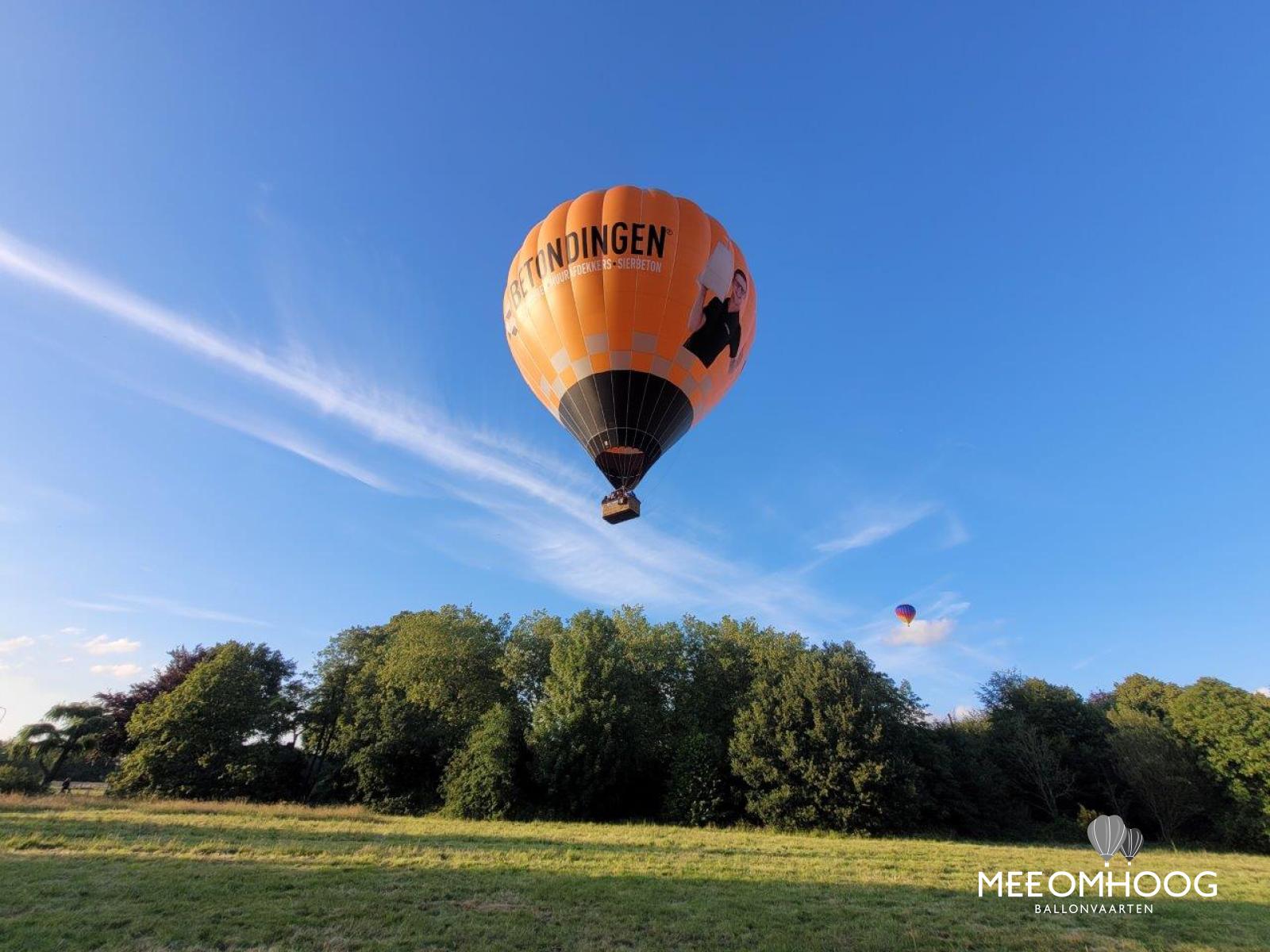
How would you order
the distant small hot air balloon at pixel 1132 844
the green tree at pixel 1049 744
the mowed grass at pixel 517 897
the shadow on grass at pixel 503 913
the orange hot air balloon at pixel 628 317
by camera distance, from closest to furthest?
1. the shadow on grass at pixel 503 913
2. the mowed grass at pixel 517 897
3. the distant small hot air balloon at pixel 1132 844
4. the orange hot air balloon at pixel 628 317
5. the green tree at pixel 1049 744

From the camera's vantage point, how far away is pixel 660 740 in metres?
29.4

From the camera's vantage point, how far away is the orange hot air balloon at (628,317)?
42.5 ft

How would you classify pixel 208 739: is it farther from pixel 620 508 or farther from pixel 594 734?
pixel 620 508

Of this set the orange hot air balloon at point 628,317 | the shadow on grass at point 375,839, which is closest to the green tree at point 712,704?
the shadow on grass at point 375,839

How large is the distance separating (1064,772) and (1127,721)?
4.37 m

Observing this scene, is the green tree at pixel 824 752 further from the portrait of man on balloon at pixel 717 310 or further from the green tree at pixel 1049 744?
the portrait of man on balloon at pixel 717 310

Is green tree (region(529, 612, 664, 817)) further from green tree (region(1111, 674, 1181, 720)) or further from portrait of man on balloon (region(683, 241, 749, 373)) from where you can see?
green tree (region(1111, 674, 1181, 720))

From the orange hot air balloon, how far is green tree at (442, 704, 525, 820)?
18.3 meters

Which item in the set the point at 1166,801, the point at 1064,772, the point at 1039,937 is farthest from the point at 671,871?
the point at 1064,772

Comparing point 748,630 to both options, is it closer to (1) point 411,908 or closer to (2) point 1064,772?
(2) point 1064,772

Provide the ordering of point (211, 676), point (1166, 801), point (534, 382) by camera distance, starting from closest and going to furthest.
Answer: point (534, 382) < point (1166, 801) < point (211, 676)

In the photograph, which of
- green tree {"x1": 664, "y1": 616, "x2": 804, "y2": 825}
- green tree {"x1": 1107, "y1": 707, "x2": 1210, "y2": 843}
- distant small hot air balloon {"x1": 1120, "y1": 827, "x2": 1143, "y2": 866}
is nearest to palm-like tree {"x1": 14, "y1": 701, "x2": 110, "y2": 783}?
green tree {"x1": 664, "y1": 616, "x2": 804, "y2": 825}

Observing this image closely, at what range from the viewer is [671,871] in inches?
465

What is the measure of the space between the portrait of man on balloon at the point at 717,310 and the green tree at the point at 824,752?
17.9 m
